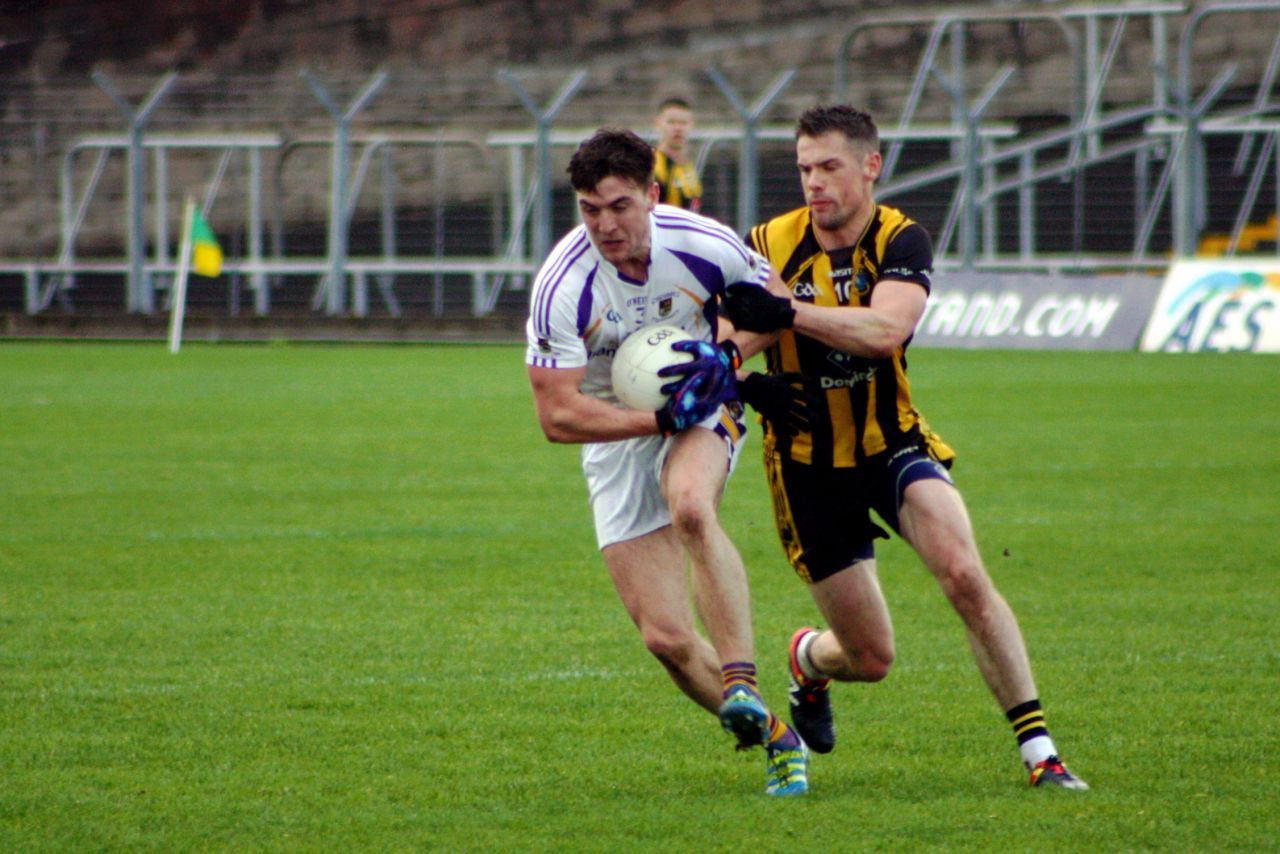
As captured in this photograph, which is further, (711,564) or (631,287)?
(631,287)

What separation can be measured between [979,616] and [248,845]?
2.11 meters

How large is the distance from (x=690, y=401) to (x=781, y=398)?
338 millimetres

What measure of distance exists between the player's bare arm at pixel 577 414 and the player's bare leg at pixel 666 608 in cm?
38

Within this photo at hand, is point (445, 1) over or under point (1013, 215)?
over

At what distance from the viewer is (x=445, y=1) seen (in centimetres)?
3538

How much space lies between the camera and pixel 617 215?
5.55m

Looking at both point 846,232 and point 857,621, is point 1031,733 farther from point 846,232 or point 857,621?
point 846,232

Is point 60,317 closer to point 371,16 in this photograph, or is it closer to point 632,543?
point 371,16

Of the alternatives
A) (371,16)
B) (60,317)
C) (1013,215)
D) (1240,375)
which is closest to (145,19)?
(371,16)

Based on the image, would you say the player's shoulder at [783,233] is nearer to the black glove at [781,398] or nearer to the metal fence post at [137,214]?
the black glove at [781,398]

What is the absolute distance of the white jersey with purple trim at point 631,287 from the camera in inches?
226

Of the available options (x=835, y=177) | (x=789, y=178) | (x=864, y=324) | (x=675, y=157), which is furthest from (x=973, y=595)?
(x=789, y=178)

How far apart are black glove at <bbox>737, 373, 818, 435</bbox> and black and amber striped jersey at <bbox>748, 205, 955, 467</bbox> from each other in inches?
2.3

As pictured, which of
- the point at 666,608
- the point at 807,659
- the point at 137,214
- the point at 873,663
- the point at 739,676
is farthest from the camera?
the point at 137,214
